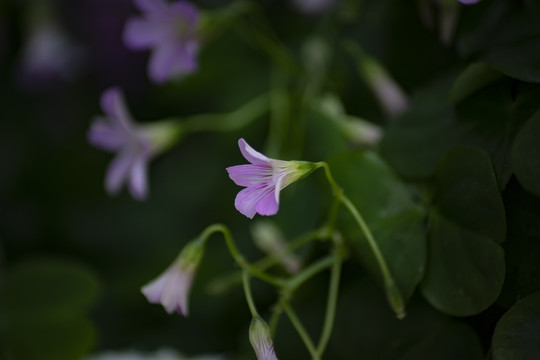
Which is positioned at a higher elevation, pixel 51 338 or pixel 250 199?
pixel 250 199

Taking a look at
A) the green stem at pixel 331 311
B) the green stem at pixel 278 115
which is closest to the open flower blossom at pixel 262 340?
the green stem at pixel 331 311

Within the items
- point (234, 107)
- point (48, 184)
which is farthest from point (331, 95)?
point (48, 184)

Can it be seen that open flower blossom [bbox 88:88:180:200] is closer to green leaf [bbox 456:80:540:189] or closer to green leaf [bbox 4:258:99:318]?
green leaf [bbox 4:258:99:318]

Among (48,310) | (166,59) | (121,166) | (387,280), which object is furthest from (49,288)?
(387,280)

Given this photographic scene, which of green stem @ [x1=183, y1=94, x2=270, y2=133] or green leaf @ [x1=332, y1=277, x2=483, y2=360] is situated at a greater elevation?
green stem @ [x1=183, y1=94, x2=270, y2=133]

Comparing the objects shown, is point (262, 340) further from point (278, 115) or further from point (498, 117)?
point (278, 115)

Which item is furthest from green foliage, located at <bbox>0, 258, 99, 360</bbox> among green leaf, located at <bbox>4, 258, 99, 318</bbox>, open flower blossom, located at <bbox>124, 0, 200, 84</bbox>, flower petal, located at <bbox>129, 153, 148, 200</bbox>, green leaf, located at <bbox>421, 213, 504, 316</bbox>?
green leaf, located at <bbox>421, 213, 504, 316</bbox>

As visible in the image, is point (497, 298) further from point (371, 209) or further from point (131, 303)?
point (131, 303)
